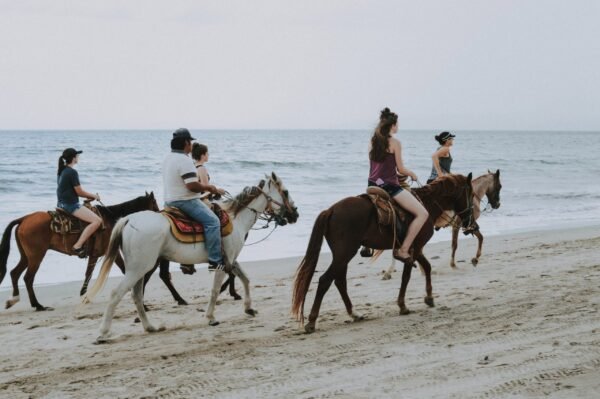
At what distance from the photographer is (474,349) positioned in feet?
21.0

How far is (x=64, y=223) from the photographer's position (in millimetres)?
10234

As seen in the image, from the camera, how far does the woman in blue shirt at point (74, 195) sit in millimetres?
9734

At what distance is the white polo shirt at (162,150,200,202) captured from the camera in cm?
776

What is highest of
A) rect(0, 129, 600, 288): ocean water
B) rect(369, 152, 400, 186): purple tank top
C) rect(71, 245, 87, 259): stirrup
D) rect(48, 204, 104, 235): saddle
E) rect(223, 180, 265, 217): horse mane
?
rect(369, 152, 400, 186): purple tank top

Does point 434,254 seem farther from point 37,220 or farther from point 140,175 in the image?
point 140,175

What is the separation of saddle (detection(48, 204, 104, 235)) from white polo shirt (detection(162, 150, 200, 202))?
2.94 meters

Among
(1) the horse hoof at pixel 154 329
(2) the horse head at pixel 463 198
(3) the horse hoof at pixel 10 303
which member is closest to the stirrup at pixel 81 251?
(3) the horse hoof at pixel 10 303

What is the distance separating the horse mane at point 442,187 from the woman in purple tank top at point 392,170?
0.60m

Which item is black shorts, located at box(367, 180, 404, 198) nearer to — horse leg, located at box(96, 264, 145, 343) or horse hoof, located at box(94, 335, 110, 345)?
horse leg, located at box(96, 264, 145, 343)

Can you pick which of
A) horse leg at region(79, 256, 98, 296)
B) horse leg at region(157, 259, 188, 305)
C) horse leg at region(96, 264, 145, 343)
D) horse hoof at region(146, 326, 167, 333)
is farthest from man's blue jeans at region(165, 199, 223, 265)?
horse leg at region(79, 256, 98, 296)

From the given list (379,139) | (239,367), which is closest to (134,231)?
(239,367)

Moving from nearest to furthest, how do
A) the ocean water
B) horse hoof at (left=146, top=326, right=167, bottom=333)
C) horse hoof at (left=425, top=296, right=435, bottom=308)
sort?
horse hoof at (left=146, top=326, right=167, bottom=333), horse hoof at (left=425, top=296, right=435, bottom=308), the ocean water

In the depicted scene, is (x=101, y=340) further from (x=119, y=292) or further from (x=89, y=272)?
(x=89, y=272)

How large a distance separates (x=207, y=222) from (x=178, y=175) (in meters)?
0.62
